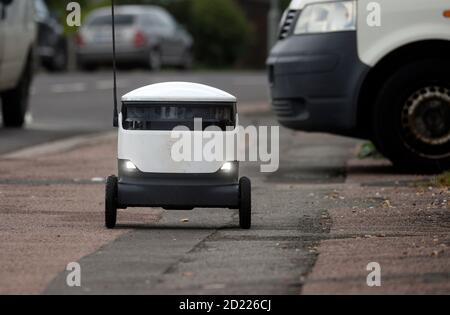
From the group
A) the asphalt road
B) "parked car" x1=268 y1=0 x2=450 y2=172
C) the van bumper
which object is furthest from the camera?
the asphalt road

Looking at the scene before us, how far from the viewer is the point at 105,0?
44.3 m

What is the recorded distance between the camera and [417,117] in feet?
40.3

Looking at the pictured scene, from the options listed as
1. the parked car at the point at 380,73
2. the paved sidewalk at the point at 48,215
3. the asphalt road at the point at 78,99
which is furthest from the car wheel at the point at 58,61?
the parked car at the point at 380,73

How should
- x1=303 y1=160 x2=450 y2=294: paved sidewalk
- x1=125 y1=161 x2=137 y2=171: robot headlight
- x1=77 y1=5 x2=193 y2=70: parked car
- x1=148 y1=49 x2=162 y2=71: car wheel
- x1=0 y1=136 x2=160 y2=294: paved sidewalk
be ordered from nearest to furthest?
1. x1=303 y1=160 x2=450 y2=294: paved sidewalk
2. x1=0 y1=136 x2=160 y2=294: paved sidewalk
3. x1=125 y1=161 x2=137 y2=171: robot headlight
4. x1=77 y1=5 x2=193 y2=70: parked car
5. x1=148 y1=49 x2=162 y2=71: car wheel

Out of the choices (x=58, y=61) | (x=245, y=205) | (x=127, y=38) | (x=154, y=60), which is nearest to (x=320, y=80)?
(x=245, y=205)

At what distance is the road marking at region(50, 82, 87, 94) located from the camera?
87.5 feet

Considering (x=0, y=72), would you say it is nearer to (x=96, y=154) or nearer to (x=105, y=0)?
(x=96, y=154)

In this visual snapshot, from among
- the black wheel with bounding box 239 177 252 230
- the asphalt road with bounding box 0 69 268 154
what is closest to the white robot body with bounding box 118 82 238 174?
the black wheel with bounding box 239 177 252 230

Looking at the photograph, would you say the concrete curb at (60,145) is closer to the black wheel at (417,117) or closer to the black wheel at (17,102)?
the black wheel at (17,102)

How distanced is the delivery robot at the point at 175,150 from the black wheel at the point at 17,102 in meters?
9.81

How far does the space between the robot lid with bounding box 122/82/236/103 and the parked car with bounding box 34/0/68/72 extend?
24.8 metres

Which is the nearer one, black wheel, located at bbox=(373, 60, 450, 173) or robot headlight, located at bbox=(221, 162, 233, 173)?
robot headlight, located at bbox=(221, 162, 233, 173)

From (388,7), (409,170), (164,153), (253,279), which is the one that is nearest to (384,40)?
(388,7)

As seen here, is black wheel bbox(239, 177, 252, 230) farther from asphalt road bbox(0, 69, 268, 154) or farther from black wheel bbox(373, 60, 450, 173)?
asphalt road bbox(0, 69, 268, 154)
